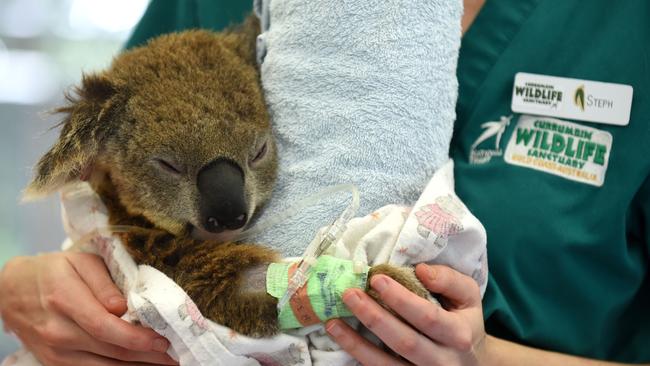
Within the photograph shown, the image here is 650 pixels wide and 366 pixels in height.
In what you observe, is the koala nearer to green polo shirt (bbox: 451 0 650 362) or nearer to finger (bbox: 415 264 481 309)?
finger (bbox: 415 264 481 309)

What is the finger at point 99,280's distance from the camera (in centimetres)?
115

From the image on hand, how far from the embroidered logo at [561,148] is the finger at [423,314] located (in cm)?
46

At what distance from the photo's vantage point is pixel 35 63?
3.16 meters

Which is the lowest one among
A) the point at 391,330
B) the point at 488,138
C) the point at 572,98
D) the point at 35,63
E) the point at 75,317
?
the point at 35,63

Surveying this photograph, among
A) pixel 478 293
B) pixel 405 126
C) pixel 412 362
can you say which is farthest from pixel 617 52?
pixel 412 362

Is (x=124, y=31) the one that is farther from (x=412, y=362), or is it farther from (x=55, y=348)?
(x=412, y=362)

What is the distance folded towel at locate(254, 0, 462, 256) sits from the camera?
115cm

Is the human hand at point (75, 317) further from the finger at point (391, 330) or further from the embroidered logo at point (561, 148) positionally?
the embroidered logo at point (561, 148)

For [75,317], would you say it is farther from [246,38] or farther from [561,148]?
[561,148]

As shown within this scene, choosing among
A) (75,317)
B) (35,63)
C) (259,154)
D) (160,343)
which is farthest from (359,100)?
(35,63)

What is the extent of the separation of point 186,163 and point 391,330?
1.51 feet

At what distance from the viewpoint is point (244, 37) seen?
1362 millimetres

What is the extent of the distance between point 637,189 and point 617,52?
29cm

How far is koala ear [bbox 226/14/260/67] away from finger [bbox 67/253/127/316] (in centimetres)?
52
